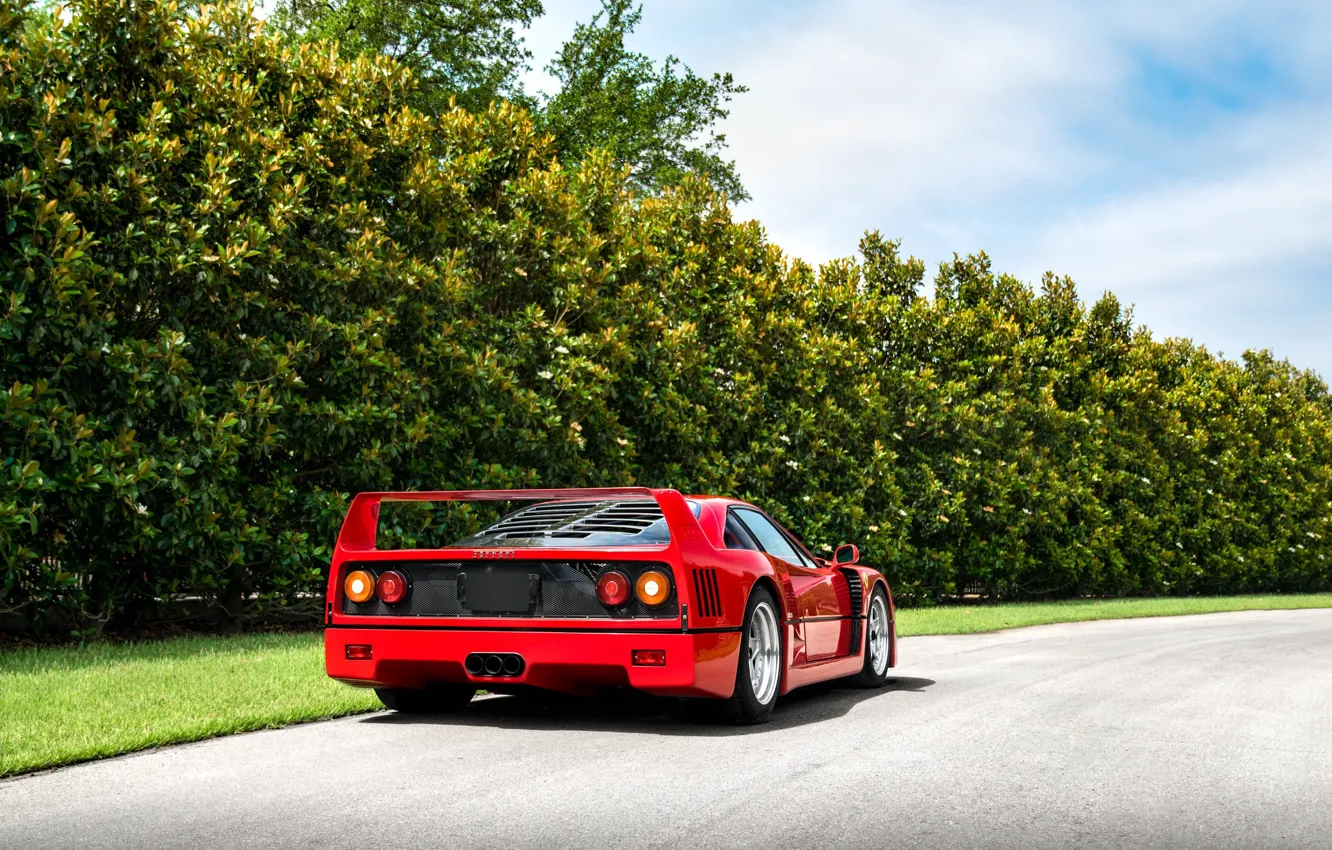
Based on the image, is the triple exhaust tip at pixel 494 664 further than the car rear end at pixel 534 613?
Yes

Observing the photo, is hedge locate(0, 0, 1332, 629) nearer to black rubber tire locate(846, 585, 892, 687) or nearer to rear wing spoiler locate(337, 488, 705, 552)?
rear wing spoiler locate(337, 488, 705, 552)

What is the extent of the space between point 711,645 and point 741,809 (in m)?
1.75

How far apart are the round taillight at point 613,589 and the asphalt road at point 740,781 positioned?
0.73 meters

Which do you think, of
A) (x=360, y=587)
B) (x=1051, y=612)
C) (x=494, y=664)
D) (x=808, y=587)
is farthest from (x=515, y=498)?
(x=1051, y=612)

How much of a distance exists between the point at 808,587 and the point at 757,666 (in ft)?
3.44

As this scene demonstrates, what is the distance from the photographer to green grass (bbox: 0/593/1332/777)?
6129 mm

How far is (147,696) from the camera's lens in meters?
7.57

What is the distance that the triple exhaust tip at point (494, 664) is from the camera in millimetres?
6605

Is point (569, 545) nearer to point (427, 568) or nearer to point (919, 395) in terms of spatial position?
point (427, 568)

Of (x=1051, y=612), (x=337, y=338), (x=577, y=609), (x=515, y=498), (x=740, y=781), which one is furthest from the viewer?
(x=1051, y=612)

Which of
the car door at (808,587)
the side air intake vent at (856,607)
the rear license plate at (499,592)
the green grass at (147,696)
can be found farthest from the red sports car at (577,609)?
the side air intake vent at (856,607)

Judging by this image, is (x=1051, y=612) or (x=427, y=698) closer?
(x=427, y=698)

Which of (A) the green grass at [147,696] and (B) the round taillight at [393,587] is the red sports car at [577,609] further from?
(A) the green grass at [147,696]

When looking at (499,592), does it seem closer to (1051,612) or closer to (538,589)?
(538,589)
